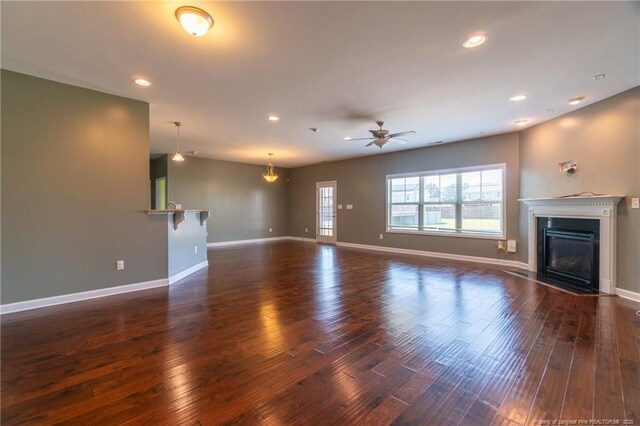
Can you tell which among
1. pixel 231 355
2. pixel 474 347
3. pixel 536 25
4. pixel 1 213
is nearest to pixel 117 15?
pixel 1 213

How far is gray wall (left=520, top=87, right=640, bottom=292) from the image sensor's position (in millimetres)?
3654

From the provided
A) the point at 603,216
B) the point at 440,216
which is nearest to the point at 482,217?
the point at 440,216

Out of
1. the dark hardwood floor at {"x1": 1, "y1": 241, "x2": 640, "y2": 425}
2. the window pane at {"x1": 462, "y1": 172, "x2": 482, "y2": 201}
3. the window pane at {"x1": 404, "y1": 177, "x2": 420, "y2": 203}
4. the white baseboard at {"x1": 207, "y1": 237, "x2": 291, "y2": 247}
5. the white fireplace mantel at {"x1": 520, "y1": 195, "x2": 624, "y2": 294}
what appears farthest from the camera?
the white baseboard at {"x1": 207, "y1": 237, "x2": 291, "y2": 247}

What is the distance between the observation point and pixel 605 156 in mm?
3979

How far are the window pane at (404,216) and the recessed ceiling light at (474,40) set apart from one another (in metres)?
4.98

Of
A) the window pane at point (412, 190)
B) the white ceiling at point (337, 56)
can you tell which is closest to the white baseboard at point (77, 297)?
the white ceiling at point (337, 56)

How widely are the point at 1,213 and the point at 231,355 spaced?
3.21 meters

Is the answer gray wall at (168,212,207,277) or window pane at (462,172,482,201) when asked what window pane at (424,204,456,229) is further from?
gray wall at (168,212,207,277)

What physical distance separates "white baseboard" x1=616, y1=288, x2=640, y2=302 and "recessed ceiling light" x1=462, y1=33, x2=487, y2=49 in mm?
3863

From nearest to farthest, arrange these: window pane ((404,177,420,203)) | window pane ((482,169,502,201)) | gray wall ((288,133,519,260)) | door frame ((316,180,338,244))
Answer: gray wall ((288,133,519,260)) < window pane ((482,169,502,201)) < window pane ((404,177,420,203)) < door frame ((316,180,338,244))

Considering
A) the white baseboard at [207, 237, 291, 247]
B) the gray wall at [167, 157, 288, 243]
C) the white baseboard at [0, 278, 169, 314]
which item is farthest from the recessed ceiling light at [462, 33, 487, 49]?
the white baseboard at [207, 237, 291, 247]

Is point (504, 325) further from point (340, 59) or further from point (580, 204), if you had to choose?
point (340, 59)

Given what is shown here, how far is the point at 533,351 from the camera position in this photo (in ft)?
7.63

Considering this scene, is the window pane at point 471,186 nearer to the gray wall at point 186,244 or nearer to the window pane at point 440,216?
the window pane at point 440,216
